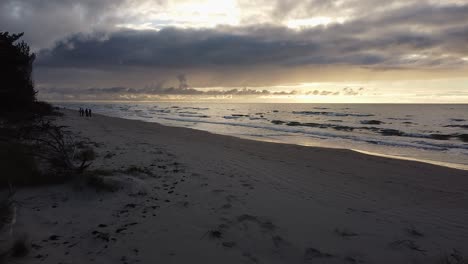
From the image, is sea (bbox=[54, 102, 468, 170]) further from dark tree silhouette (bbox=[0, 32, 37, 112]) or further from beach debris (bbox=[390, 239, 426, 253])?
dark tree silhouette (bbox=[0, 32, 37, 112])

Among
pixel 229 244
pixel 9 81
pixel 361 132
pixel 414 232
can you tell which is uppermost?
pixel 9 81

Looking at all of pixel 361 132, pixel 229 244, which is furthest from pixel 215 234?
pixel 361 132

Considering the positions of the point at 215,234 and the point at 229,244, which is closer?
the point at 229,244

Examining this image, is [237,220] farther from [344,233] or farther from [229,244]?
[344,233]

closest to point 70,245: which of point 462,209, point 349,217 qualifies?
point 349,217

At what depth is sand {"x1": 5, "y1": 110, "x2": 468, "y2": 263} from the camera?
12.4 ft

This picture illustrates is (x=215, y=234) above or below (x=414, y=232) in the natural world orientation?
above

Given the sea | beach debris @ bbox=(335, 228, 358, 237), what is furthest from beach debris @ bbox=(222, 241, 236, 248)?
the sea

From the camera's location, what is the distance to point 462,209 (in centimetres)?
644

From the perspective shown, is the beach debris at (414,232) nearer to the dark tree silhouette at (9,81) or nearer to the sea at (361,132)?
the sea at (361,132)

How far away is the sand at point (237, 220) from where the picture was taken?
3.77 meters

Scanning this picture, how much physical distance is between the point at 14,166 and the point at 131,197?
8.24ft

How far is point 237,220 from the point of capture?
15.7 feet

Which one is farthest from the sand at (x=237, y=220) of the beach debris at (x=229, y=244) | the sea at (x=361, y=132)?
the sea at (x=361, y=132)
